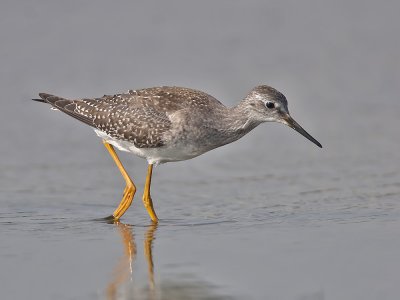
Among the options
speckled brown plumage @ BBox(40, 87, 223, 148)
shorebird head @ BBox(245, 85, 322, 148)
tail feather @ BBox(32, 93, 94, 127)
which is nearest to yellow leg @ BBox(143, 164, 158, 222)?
speckled brown plumage @ BBox(40, 87, 223, 148)

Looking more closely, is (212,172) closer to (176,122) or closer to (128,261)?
(176,122)

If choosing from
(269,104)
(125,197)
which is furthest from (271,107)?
(125,197)

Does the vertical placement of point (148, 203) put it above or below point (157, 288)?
above

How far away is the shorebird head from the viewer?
1227cm

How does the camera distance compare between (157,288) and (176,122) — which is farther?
(176,122)

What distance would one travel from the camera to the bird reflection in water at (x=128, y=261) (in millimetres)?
8789

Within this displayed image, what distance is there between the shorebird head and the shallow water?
1115 mm

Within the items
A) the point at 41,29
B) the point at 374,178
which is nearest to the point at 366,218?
the point at 374,178

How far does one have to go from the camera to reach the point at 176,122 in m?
12.4

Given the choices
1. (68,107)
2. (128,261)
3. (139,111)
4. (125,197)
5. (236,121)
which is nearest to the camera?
(128,261)

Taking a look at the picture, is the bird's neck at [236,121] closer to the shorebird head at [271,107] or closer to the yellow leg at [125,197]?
the shorebird head at [271,107]

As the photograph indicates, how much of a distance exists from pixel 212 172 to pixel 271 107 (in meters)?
2.32

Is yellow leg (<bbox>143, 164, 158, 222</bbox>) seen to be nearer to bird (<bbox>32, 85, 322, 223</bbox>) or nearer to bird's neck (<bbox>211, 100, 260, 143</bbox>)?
bird (<bbox>32, 85, 322, 223</bbox>)

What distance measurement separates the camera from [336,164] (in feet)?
46.8
